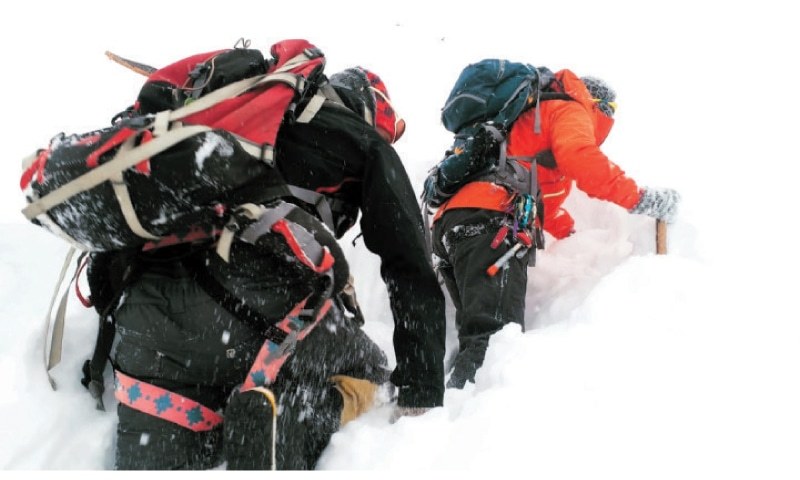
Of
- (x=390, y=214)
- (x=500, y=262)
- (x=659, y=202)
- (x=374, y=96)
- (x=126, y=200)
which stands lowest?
(x=500, y=262)

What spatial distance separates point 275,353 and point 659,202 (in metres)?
2.54

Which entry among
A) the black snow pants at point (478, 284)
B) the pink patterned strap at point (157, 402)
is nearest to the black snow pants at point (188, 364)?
the pink patterned strap at point (157, 402)

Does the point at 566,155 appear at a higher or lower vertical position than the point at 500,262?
higher

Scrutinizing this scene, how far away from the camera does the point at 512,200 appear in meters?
3.75

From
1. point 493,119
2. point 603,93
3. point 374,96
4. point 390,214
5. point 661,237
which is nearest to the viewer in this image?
point 390,214

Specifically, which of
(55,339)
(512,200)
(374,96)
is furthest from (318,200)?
(512,200)

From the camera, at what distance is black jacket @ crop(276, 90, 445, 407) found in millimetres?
2361

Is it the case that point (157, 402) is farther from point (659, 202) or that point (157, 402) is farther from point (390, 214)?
point (659, 202)

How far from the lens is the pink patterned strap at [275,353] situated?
2121mm

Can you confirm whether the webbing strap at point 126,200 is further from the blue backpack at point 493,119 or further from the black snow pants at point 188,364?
the blue backpack at point 493,119

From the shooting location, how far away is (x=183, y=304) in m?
2.12

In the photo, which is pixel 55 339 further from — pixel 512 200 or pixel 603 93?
pixel 603 93

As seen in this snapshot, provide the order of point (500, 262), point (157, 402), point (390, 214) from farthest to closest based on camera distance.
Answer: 1. point (500, 262)
2. point (390, 214)
3. point (157, 402)

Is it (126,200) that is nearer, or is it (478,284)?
(126,200)
